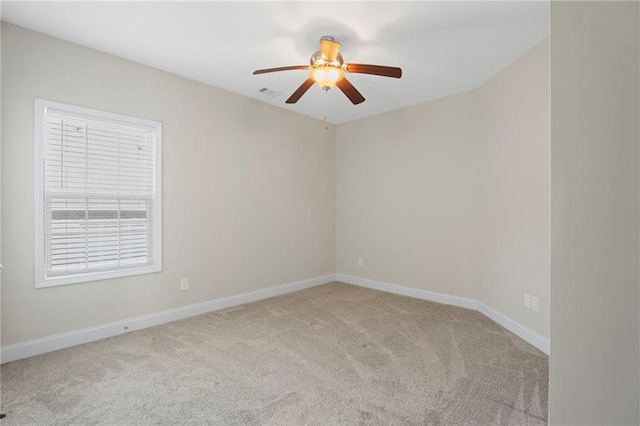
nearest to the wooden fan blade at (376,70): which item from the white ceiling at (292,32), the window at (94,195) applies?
the white ceiling at (292,32)

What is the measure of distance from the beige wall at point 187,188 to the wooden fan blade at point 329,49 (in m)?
1.84

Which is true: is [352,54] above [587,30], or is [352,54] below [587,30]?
above

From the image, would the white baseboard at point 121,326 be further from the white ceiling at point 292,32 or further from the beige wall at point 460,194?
the white ceiling at point 292,32

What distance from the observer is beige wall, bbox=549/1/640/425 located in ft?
2.57

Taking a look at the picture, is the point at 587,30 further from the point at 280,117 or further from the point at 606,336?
the point at 280,117

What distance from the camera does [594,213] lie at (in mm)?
852

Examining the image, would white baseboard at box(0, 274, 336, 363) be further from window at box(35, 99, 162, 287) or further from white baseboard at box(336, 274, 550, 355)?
white baseboard at box(336, 274, 550, 355)

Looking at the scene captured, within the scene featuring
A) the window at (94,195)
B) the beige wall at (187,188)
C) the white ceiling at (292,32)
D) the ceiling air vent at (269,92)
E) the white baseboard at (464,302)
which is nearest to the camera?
the white ceiling at (292,32)

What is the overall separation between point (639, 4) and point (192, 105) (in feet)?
12.1

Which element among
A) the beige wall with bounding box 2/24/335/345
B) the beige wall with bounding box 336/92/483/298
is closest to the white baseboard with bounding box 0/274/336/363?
the beige wall with bounding box 2/24/335/345

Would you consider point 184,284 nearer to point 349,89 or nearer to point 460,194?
point 349,89

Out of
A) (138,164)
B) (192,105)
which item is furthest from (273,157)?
(138,164)

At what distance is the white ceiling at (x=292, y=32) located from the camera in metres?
2.32

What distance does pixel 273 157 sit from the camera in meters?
4.50
